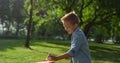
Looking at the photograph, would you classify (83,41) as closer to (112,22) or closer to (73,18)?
(73,18)

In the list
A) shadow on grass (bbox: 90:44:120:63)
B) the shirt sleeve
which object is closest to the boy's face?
the shirt sleeve

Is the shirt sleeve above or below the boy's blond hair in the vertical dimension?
below

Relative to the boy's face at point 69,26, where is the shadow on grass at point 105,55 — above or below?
below

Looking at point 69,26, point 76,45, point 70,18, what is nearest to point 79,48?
point 76,45

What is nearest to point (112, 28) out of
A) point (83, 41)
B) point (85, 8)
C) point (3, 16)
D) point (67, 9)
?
point (85, 8)

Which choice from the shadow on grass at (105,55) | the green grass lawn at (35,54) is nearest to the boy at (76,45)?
the green grass lawn at (35,54)

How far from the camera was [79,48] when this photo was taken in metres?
5.93

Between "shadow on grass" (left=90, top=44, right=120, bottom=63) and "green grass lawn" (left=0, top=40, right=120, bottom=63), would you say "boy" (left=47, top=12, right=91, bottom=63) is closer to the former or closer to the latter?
"green grass lawn" (left=0, top=40, right=120, bottom=63)

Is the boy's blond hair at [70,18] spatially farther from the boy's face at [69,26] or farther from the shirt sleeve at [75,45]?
the shirt sleeve at [75,45]

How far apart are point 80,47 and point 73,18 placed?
0.57m

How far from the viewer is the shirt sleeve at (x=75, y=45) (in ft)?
19.1

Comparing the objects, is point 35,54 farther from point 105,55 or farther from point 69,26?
point 69,26

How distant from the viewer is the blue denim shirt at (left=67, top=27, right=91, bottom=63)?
5875 millimetres

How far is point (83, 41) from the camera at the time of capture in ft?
19.5
